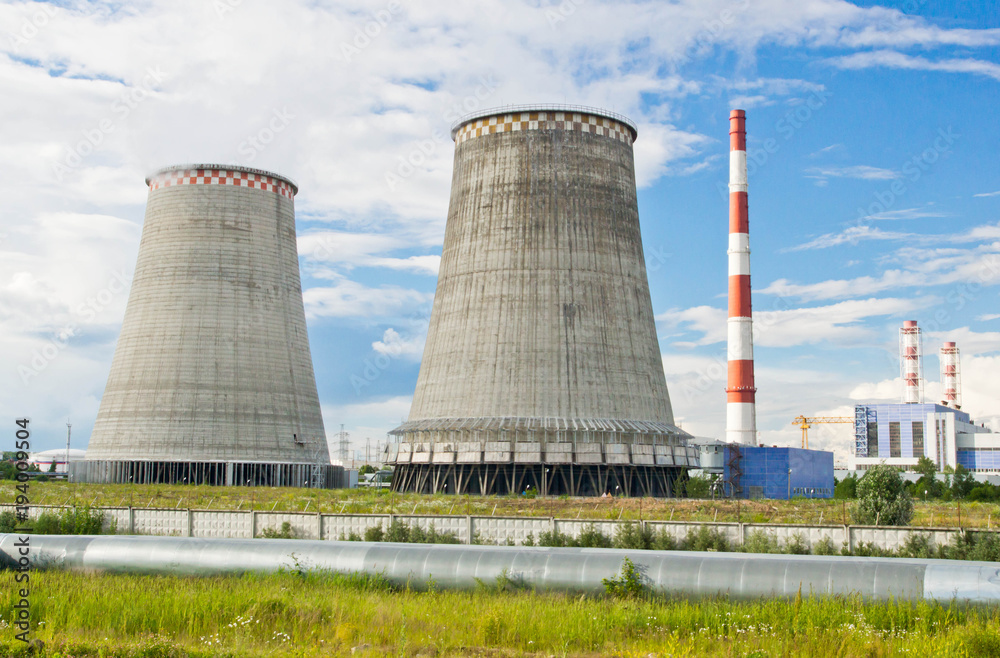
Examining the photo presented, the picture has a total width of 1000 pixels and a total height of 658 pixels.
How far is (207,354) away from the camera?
45.9 meters

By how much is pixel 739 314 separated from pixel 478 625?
39945 millimetres

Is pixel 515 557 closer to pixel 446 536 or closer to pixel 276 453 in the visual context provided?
pixel 446 536

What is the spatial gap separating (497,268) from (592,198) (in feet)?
16.2

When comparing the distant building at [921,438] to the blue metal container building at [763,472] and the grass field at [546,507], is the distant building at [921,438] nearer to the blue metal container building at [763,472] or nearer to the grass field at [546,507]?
the blue metal container building at [763,472]

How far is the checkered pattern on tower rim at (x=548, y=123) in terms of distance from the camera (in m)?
40.0

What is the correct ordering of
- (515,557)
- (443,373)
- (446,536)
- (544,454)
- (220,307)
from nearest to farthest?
(515,557)
(446,536)
(544,454)
(443,373)
(220,307)

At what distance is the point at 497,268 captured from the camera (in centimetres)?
3838

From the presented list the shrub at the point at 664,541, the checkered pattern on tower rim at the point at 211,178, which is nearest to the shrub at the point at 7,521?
the shrub at the point at 664,541

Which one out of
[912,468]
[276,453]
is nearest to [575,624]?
[276,453]

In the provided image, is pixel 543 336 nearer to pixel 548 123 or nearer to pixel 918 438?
pixel 548 123

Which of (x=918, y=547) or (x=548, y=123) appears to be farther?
(x=548, y=123)

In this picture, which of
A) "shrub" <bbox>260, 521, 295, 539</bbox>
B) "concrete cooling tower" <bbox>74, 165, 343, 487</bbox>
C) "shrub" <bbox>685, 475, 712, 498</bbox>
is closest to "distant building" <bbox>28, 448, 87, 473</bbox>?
"concrete cooling tower" <bbox>74, 165, 343, 487</bbox>

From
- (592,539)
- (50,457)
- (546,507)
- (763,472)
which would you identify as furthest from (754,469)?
(50,457)

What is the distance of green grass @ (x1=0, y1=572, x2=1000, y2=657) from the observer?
10180mm
